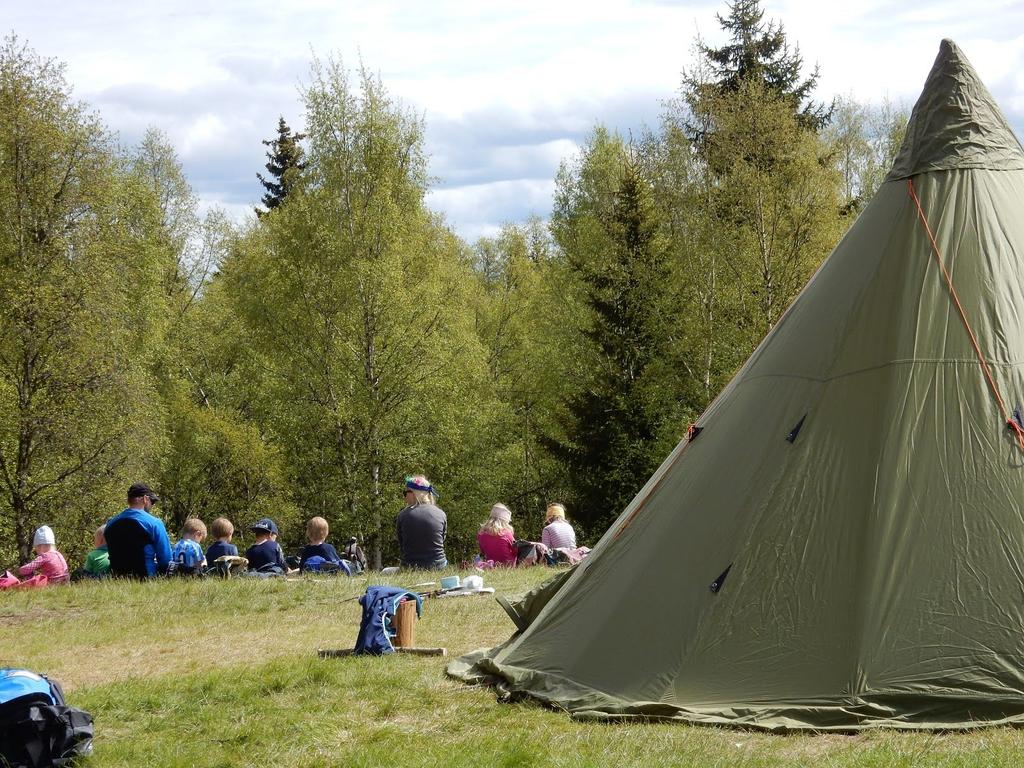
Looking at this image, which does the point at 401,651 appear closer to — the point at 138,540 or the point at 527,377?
the point at 138,540

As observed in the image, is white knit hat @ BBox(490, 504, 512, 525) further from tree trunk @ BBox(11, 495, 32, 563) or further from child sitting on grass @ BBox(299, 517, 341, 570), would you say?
tree trunk @ BBox(11, 495, 32, 563)

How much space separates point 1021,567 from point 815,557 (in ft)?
3.60

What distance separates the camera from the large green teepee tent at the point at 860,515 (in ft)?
20.1

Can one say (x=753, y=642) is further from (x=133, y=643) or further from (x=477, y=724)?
(x=133, y=643)

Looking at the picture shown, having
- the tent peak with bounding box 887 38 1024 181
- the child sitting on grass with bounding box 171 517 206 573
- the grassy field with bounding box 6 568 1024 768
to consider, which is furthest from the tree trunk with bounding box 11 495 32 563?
the tent peak with bounding box 887 38 1024 181

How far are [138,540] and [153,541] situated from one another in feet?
0.60

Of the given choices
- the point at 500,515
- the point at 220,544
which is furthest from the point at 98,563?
the point at 500,515

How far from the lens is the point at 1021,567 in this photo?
621cm

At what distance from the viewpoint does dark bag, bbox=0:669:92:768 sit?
5773 mm

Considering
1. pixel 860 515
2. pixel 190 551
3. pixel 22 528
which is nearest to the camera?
pixel 860 515

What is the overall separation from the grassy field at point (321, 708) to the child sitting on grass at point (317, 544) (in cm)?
252

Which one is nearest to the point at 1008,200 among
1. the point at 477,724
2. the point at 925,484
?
the point at 925,484

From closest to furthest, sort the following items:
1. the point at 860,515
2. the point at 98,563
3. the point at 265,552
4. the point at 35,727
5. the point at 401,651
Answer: the point at 35,727
the point at 860,515
the point at 401,651
the point at 265,552
the point at 98,563

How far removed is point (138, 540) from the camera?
1345cm
